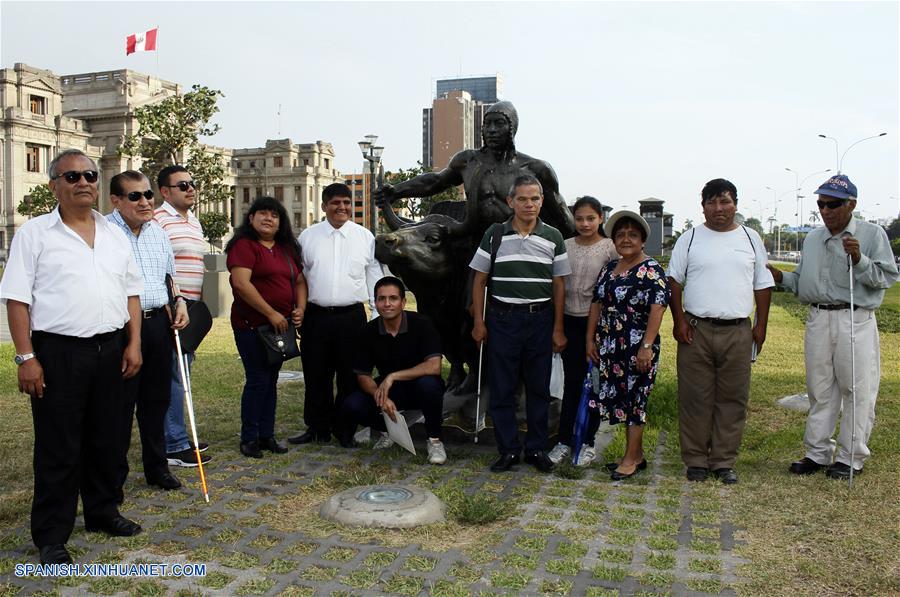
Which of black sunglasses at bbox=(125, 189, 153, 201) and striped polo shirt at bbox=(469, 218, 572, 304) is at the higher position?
black sunglasses at bbox=(125, 189, 153, 201)

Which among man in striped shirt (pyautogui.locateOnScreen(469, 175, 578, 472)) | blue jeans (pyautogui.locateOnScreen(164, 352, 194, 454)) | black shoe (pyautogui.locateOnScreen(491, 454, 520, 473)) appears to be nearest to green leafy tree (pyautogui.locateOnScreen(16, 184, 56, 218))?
blue jeans (pyautogui.locateOnScreen(164, 352, 194, 454))

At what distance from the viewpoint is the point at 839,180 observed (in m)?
4.95

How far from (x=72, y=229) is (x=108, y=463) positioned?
1.22 m

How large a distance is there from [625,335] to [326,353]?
87.7 inches

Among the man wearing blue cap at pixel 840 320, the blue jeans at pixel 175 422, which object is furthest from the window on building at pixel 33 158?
the man wearing blue cap at pixel 840 320

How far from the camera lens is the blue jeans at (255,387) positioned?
534cm

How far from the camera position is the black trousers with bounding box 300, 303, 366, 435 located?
5566mm

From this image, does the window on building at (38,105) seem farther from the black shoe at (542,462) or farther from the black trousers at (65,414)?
the black shoe at (542,462)

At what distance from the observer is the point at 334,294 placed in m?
5.50

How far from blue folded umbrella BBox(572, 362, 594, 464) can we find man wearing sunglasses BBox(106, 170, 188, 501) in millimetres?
2626

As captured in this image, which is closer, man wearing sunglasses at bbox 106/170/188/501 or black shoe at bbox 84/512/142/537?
black shoe at bbox 84/512/142/537

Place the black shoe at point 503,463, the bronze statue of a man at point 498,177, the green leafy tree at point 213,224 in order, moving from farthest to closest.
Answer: the green leafy tree at point 213,224, the bronze statue of a man at point 498,177, the black shoe at point 503,463

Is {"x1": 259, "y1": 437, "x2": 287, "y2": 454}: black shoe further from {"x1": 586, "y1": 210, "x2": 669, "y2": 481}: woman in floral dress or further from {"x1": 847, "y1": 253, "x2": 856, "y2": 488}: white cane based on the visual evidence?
{"x1": 847, "y1": 253, "x2": 856, "y2": 488}: white cane

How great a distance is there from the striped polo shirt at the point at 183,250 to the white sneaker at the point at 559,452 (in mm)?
2754
